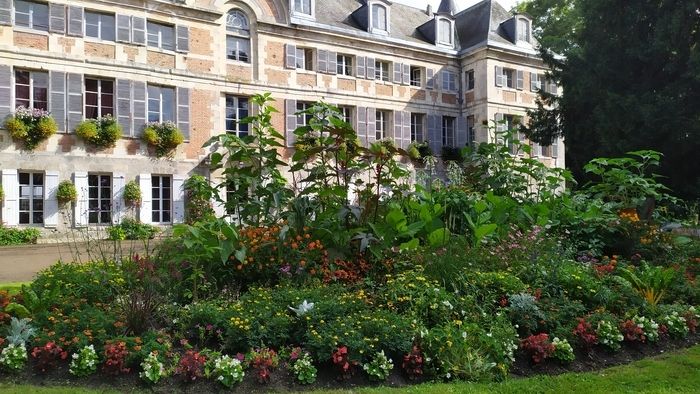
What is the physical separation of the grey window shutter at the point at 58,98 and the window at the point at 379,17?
1233cm

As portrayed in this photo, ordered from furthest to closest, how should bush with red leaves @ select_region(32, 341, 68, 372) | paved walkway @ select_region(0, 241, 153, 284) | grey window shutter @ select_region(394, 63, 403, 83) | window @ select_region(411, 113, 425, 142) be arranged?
window @ select_region(411, 113, 425, 142)
grey window shutter @ select_region(394, 63, 403, 83)
paved walkway @ select_region(0, 241, 153, 284)
bush with red leaves @ select_region(32, 341, 68, 372)

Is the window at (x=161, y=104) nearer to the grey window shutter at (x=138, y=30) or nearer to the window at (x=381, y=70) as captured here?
the grey window shutter at (x=138, y=30)

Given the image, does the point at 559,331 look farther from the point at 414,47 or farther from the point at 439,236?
the point at 414,47

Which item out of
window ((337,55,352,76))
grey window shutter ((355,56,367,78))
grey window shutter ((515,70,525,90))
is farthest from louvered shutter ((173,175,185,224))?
grey window shutter ((515,70,525,90))

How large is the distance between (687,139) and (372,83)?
11737 mm

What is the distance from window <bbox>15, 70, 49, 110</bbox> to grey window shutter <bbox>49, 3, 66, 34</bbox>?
4.48 feet

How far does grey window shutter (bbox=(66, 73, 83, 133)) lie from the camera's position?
16.5 meters

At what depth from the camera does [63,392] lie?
3559mm

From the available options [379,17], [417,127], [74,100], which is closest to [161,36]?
[74,100]

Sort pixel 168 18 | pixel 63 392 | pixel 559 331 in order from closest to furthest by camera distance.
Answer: pixel 63 392 < pixel 559 331 < pixel 168 18

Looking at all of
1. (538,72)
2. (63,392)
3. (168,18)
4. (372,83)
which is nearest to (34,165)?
(168,18)

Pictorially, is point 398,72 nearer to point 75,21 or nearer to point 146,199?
point 146,199

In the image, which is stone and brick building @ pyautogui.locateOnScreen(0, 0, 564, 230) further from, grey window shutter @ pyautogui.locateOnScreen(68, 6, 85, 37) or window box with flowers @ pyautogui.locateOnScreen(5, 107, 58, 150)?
window box with flowers @ pyautogui.locateOnScreen(5, 107, 58, 150)

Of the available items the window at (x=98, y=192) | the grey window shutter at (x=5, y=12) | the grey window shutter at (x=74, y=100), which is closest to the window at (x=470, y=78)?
the window at (x=98, y=192)
